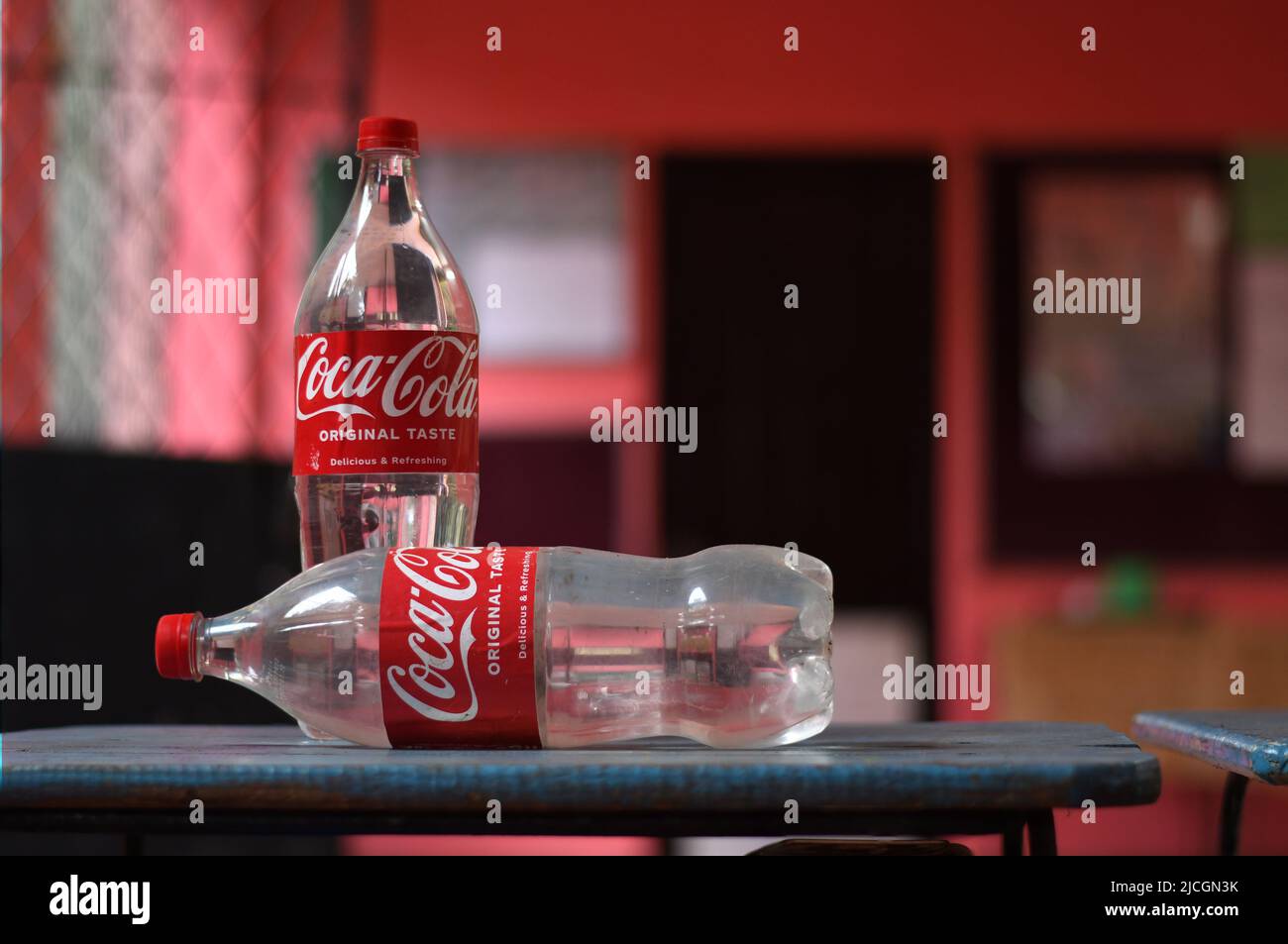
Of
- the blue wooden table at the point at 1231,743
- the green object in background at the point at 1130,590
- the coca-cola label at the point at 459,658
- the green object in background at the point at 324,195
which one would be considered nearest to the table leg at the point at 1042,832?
the blue wooden table at the point at 1231,743

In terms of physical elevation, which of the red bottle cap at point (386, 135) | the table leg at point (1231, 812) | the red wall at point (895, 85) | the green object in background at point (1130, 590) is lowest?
the green object in background at point (1130, 590)

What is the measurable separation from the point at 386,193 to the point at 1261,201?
418cm

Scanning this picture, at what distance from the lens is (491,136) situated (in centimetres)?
459

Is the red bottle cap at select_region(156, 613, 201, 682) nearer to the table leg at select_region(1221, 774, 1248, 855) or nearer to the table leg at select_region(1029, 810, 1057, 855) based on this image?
the table leg at select_region(1029, 810, 1057, 855)

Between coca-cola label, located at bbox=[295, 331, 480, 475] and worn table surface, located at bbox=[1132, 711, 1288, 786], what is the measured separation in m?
0.47

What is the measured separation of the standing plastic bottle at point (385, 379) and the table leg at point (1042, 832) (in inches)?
15.5

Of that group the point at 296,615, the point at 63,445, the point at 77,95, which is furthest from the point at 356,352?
the point at 77,95

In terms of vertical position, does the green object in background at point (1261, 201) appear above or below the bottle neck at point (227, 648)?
above

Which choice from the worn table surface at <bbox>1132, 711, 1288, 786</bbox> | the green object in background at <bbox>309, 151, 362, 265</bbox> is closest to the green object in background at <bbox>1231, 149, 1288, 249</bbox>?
the green object in background at <bbox>309, 151, 362, 265</bbox>

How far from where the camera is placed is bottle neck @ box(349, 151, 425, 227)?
3.44 feet

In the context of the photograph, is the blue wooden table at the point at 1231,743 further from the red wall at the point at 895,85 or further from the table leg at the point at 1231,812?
the red wall at the point at 895,85

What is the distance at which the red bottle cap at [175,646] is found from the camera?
0.84m
